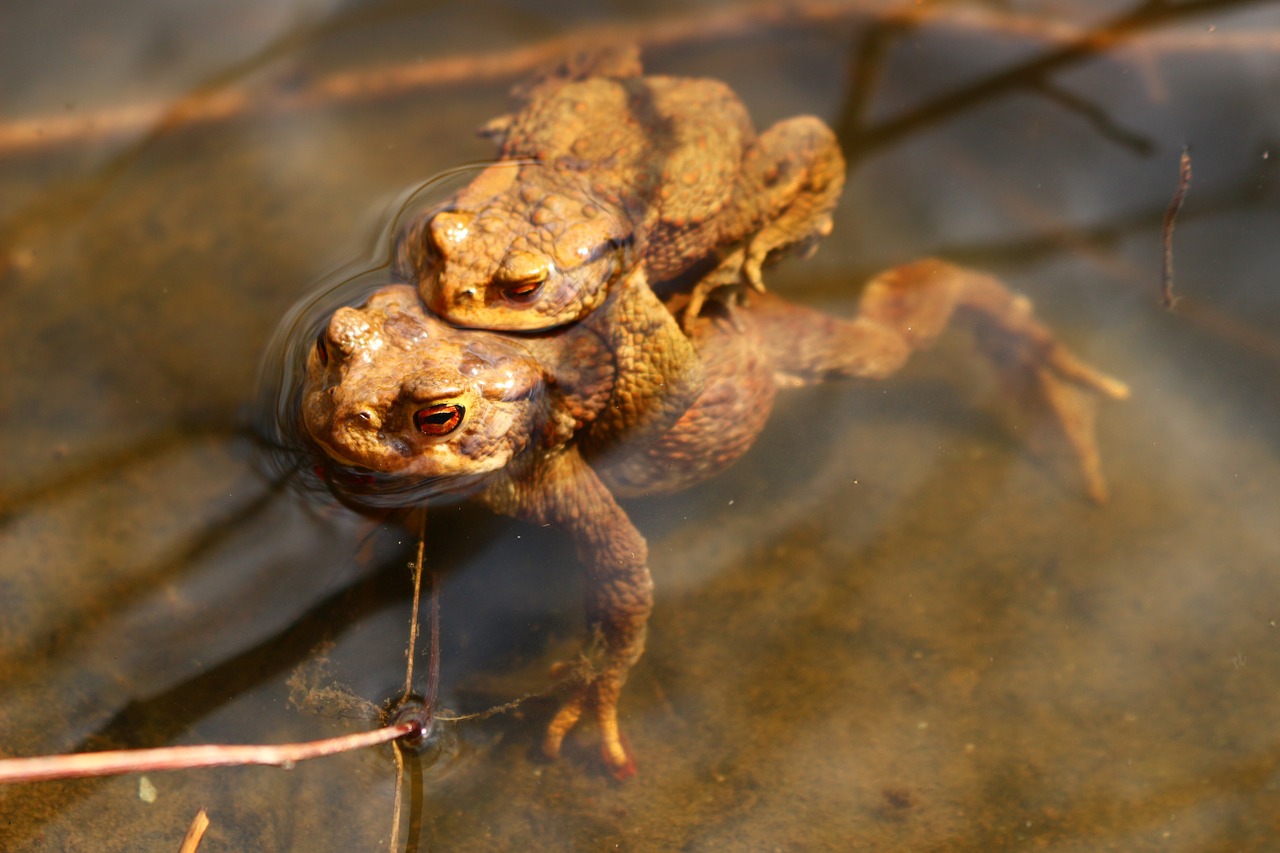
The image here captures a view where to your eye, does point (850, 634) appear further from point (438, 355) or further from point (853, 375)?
point (438, 355)

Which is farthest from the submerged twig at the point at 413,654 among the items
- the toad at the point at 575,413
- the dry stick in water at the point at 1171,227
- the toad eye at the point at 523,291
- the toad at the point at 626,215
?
the dry stick in water at the point at 1171,227

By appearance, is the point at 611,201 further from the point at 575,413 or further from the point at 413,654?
the point at 413,654

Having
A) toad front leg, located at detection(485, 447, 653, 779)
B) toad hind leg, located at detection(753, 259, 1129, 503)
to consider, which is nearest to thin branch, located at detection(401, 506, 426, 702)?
toad front leg, located at detection(485, 447, 653, 779)

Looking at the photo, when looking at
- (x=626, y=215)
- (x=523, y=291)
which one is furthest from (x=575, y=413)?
(x=626, y=215)

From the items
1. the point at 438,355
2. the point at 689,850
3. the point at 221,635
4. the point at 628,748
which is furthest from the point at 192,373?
the point at 689,850

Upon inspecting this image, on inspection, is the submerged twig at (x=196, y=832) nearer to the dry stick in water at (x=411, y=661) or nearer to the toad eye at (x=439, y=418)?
the dry stick in water at (x=411, y=661)

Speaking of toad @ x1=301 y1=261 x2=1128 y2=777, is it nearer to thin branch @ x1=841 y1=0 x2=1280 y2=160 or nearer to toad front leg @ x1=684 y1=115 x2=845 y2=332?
toad front leg @ x1=684 y1=115 x2=845 y2=332

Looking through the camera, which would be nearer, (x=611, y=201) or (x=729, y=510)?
(x=611, y=201)
